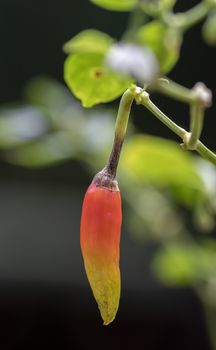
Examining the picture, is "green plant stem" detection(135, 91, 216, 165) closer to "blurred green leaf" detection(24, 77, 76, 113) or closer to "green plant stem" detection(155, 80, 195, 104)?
"green plant stem" detection(155, 80, 195, 104)

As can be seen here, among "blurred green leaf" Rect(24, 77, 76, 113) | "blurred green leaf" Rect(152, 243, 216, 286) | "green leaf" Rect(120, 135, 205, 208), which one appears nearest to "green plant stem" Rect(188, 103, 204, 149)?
"green leaf" Rect(120, 135, 205, 208)

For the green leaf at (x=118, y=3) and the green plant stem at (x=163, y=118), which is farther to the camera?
the green leaf at (x=118, y=3)

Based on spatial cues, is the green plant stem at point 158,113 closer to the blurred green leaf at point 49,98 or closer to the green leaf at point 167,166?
the green leaf at point 167,166

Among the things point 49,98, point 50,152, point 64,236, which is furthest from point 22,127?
point 64,236

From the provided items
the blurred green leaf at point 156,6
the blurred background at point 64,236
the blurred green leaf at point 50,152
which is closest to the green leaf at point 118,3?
the blurred green leaf at point 156,6

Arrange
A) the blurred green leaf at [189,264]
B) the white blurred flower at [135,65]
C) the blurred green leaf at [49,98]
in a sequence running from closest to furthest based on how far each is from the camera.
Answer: the white blurred flower at [135,65]
the blurred green leaf at [189,264]
the blurred green leaf at [49,98]

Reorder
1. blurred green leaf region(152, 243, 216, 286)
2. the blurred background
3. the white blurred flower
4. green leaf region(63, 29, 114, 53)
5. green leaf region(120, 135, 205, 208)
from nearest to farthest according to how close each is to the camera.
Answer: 1. the white blurred flower
2. green leaf region(63, 29, 114, 53)
3. green leaf region(120, 135, 205, 208)
4. blurred green leaf region(152, 243, 216, 286)
5. the blurred background

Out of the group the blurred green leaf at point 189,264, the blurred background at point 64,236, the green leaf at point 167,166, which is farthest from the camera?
the blurred background at point 64,236
